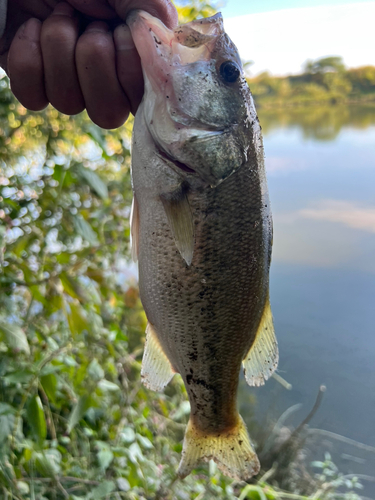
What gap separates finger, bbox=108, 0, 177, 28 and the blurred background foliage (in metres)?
0.57

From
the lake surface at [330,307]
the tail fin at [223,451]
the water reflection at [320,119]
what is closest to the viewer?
the tail fin at [223,451]

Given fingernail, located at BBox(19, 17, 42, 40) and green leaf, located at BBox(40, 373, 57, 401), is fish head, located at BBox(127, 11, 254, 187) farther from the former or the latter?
green leaf, located at BBox(40, 373, 57, 401)

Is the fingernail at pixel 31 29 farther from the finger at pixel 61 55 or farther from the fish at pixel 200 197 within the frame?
the fish at pixel 200 197

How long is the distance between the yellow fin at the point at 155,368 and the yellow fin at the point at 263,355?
0.16 metres

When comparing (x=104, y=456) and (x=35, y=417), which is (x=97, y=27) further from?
(x=104, y=456)

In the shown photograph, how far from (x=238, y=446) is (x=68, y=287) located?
1.97 ft

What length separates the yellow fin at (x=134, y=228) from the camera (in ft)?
2.22

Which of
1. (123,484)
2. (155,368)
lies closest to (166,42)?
(155,368)

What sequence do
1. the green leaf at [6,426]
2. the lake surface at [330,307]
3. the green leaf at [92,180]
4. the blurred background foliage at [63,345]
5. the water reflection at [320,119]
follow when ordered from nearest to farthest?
the green leaf at [6,426], the blurred background foliage at [63,345], the green leaf at [92,180], the lake surface at [330,307], the water reflection at [320,119]

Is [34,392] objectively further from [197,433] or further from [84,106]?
[84,106]

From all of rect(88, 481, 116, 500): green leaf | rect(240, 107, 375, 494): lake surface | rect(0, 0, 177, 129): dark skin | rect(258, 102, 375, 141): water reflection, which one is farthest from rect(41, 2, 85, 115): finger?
rect(258, 102, 375, 141): water reflection

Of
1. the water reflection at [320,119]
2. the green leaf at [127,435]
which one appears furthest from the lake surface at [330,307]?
the green leaf at [127,435]

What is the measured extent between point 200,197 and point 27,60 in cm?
35

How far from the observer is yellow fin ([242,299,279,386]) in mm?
756
